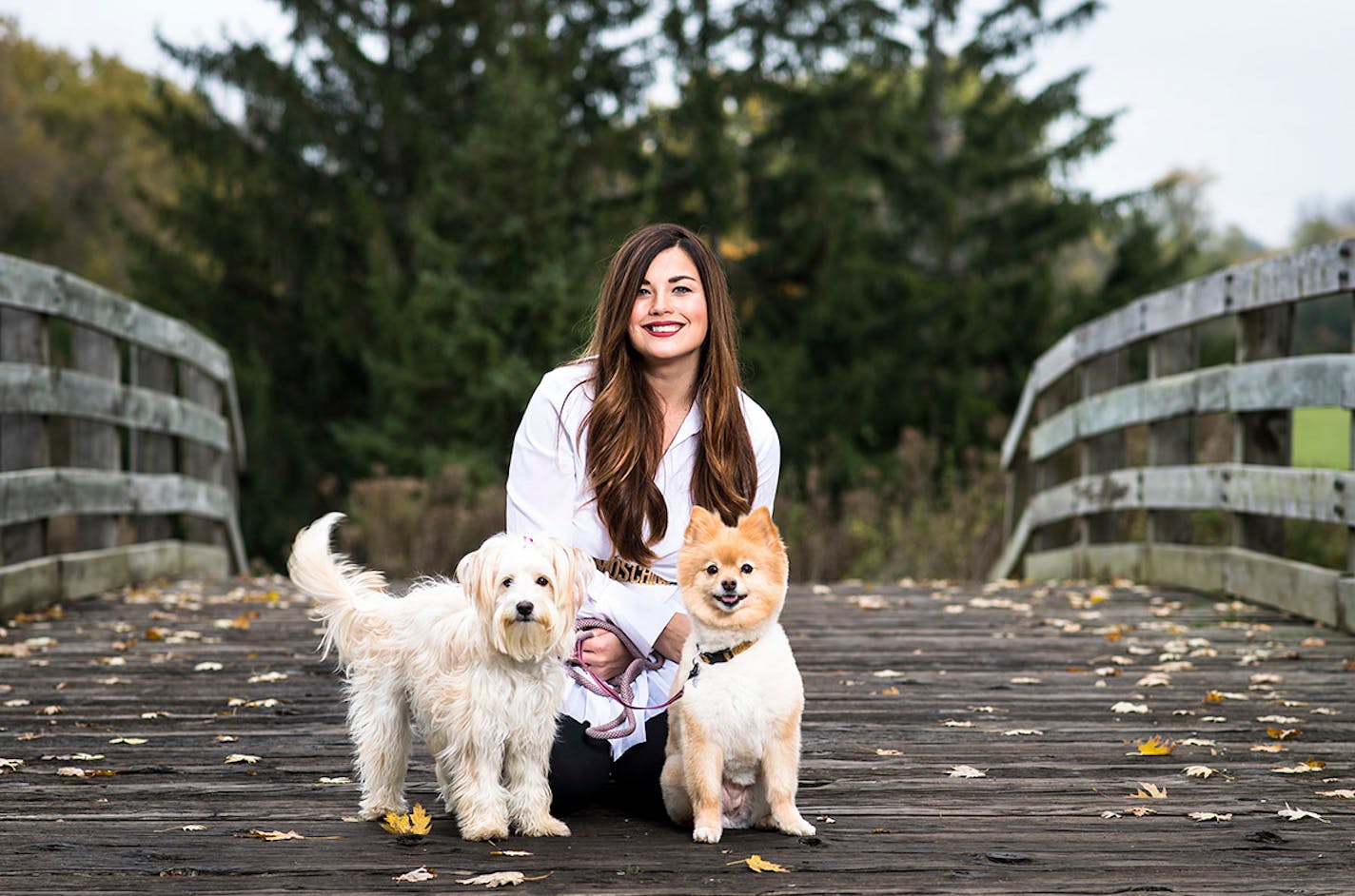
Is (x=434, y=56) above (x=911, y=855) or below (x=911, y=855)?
above

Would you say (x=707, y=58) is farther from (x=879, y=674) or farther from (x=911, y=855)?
(x=911, y=855)

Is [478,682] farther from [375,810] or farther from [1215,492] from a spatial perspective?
[1215,492]

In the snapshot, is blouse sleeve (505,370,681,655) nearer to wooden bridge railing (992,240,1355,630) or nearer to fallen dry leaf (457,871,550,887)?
fallen dry leaf (457,871,550,887)

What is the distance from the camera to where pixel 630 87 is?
70.9 feet

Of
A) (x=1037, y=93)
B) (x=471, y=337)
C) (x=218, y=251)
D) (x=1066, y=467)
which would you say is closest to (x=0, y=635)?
(x=1066, y=467)

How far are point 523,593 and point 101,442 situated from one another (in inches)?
213

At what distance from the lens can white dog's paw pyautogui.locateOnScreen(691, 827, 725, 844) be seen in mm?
3436

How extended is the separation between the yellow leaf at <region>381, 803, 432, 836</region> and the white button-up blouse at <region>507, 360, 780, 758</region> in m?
0.58

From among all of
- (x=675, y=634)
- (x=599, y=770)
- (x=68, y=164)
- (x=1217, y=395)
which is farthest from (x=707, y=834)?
(x=68, y=164)

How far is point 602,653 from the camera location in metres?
3.94

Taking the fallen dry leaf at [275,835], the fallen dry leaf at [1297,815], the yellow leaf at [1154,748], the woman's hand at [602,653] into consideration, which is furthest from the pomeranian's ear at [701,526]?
the yellow leaf at [1154,748]

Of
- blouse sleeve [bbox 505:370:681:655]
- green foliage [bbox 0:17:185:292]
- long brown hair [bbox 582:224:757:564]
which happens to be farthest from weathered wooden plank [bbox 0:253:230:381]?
green foliage [bbox 0:17:185:292]

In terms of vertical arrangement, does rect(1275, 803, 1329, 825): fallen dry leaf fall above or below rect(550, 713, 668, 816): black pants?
below

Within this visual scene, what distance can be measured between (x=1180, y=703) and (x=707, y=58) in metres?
17.7
